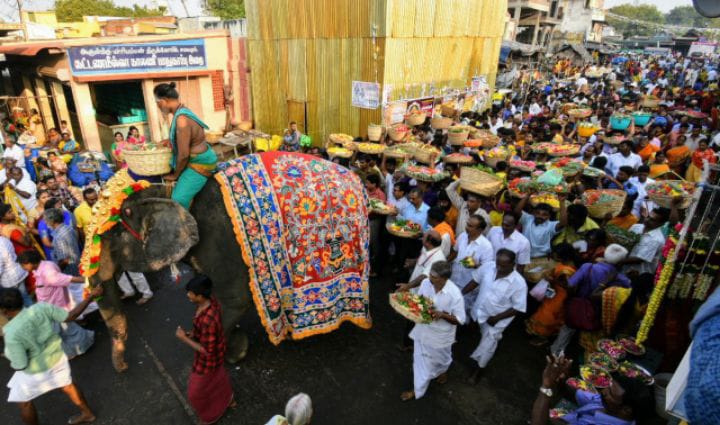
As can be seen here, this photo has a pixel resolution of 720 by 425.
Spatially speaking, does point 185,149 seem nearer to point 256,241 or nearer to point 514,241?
point 256,241

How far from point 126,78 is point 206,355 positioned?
→ 1062 centimetres

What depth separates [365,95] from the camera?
1144 centimetres

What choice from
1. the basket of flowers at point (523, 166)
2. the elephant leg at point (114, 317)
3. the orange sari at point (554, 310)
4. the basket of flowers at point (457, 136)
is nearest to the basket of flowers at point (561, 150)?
the basket of flowers at point (523, 166)

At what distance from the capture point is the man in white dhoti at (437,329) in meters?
3.74

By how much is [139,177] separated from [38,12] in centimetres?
2243

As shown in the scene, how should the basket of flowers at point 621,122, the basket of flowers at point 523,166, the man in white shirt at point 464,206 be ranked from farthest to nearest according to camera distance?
the basket of flowers at point 621,122 < the basket of flowers at point 523,166 < the man in white shirt at point 464,206

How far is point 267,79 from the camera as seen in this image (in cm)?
1362

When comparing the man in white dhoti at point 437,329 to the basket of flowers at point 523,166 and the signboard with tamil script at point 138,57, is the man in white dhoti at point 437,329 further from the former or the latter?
the signboard with tamil script at point 138,57

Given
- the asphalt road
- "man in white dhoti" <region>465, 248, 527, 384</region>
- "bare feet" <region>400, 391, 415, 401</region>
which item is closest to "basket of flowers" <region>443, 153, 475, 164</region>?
the asphalt road

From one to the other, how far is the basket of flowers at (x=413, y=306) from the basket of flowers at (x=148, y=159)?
251 cm

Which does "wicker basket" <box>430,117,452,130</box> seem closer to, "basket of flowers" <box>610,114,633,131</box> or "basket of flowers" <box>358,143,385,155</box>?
"basket of flowers" <box>358,143,385,155</box>

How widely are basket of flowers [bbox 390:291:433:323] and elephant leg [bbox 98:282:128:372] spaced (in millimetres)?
2756

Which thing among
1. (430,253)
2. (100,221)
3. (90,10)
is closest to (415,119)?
(430,253)

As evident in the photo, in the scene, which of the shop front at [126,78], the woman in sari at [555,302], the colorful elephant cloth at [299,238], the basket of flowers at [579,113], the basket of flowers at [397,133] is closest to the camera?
the colorful elephant cloth at [299,238]
